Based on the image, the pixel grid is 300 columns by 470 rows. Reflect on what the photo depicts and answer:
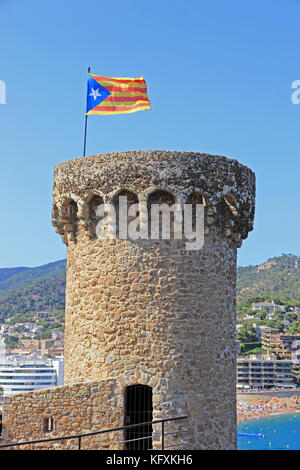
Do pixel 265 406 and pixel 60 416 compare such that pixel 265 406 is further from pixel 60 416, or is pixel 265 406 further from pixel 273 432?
pixel 60 416

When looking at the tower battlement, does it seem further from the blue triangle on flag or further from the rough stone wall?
the rough stone wall

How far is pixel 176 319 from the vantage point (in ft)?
39.8

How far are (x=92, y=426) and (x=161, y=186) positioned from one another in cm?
471

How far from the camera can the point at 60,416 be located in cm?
1156

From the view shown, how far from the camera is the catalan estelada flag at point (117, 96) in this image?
14.0 m

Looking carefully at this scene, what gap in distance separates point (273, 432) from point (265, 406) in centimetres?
1959

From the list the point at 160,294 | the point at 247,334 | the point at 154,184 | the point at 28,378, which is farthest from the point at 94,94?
the point at 247,334

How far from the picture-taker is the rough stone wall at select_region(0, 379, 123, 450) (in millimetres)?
Answer: 11523

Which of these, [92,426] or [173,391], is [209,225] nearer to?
[173,391]

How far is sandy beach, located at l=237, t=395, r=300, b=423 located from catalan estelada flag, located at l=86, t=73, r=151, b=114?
108686 millimetres

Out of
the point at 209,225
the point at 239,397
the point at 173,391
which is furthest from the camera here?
the point at 239,397

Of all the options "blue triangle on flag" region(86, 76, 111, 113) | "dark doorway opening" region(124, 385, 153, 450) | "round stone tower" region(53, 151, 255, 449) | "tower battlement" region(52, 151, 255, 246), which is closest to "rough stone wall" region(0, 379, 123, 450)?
"dark doorway opening" region(124, 385, 153, 450)

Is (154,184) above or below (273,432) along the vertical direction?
above

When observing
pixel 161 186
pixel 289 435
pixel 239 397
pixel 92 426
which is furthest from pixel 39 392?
pixel 239 397
